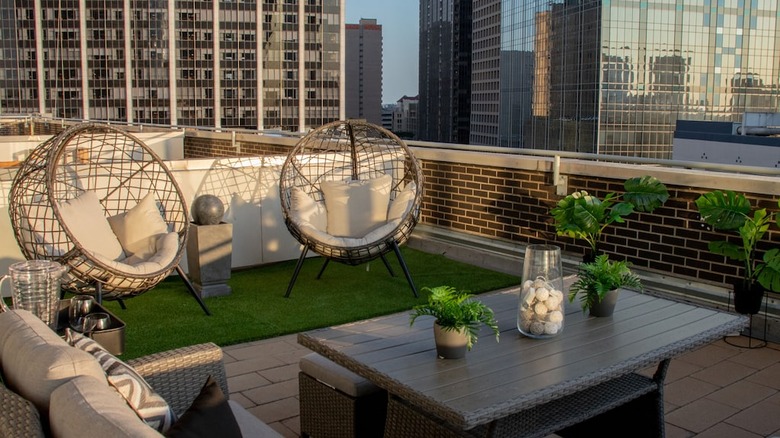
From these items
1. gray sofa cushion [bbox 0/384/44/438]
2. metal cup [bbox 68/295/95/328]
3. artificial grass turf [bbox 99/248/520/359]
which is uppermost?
gray sofa cushion [bbox 0/384/44/438]

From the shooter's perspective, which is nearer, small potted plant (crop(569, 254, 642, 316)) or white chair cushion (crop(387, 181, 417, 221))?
small potted plant (crop(569, 254, 642, 316))

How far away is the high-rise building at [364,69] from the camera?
188 meters

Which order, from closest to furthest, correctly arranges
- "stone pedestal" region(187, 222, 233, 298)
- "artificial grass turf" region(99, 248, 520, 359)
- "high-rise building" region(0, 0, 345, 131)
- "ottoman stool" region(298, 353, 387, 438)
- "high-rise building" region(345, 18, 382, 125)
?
"ottoman stool" region(298, 353, 387, 438) → "artificial grass turf" region(99, 248, 520, 359) → "stone pedestal" region(187, 222, 233, 298) → "high-rise building" region(0, 0, 345, 131) → "high-rise building" region(345, 18, 382, 125)

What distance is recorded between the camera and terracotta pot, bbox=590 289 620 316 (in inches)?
139

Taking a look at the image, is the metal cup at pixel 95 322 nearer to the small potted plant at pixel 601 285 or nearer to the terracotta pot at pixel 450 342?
the terracotta pot at pixel 450 342

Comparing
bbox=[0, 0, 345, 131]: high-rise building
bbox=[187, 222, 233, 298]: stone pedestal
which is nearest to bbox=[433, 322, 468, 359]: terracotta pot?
bbox=[187, 222, 233, 298]: stone pedestal

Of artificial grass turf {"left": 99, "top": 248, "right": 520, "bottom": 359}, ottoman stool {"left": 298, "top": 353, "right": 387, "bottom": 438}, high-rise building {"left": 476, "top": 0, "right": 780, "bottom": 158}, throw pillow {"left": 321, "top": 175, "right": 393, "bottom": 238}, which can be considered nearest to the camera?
ottoman stool {"left": 298, "top": 353, "right": 387, "bottom": 438}

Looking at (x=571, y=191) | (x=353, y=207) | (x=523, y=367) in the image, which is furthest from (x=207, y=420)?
(x=571, y=191)

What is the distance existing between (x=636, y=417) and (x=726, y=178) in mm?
2613

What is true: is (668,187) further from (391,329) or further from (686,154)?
(686,154)

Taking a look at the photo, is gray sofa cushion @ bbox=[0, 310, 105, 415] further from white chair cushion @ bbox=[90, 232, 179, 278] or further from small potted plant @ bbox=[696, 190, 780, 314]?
small potted plant @ bbox=[696, 190, 780, 314]

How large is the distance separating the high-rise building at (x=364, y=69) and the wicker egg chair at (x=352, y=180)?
17596cm

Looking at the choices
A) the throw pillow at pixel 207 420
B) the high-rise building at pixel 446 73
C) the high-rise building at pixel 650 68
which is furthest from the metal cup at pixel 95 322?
the high-rise building at pixel 446 73

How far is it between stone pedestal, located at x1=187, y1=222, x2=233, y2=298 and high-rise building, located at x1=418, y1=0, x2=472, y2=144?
136 meters
